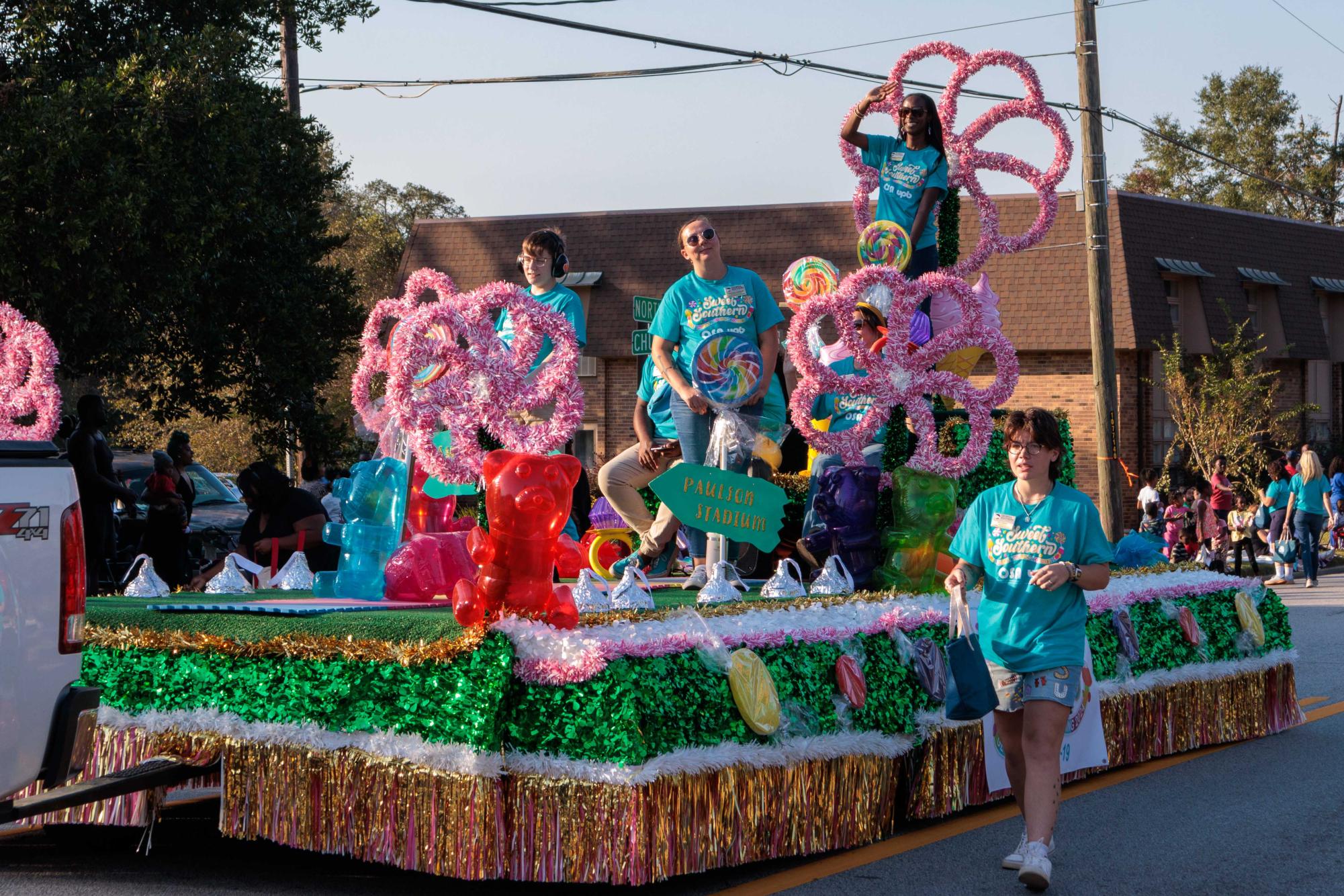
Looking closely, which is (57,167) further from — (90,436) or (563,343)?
(563,343)

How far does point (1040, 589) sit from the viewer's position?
A: 224 inches

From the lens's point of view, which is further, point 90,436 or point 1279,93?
point 1279,93

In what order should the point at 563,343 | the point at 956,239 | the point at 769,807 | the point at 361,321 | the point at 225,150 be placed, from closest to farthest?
the point at 769,807, the point at 563,343, the point at 956,239, the point at 225,150, the point at 361,321

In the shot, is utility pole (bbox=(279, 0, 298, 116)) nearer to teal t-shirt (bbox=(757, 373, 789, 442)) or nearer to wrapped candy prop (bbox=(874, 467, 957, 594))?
teal t-shirt (bbox=(757, 373, 789, 442))

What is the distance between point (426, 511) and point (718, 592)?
5.71ft

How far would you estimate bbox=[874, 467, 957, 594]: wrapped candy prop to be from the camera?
24.6ft

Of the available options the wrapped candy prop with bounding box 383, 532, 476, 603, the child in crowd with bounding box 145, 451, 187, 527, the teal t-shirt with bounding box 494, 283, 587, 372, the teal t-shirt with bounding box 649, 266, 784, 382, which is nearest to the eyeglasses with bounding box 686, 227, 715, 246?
the teal t-shirt with bounding box 649, 266, 784, 382

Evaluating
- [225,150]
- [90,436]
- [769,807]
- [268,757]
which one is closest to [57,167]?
[225,150]

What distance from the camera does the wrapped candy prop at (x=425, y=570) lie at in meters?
6.93

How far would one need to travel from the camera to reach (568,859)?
205 inches

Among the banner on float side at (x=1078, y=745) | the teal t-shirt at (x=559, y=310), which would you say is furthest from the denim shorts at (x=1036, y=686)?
the teal t-shirt at (x=559, y=310)

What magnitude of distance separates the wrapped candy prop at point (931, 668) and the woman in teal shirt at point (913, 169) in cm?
295

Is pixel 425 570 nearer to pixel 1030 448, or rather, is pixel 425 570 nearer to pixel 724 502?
pixel 724 502

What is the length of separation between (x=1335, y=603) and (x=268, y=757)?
47.4 feet
